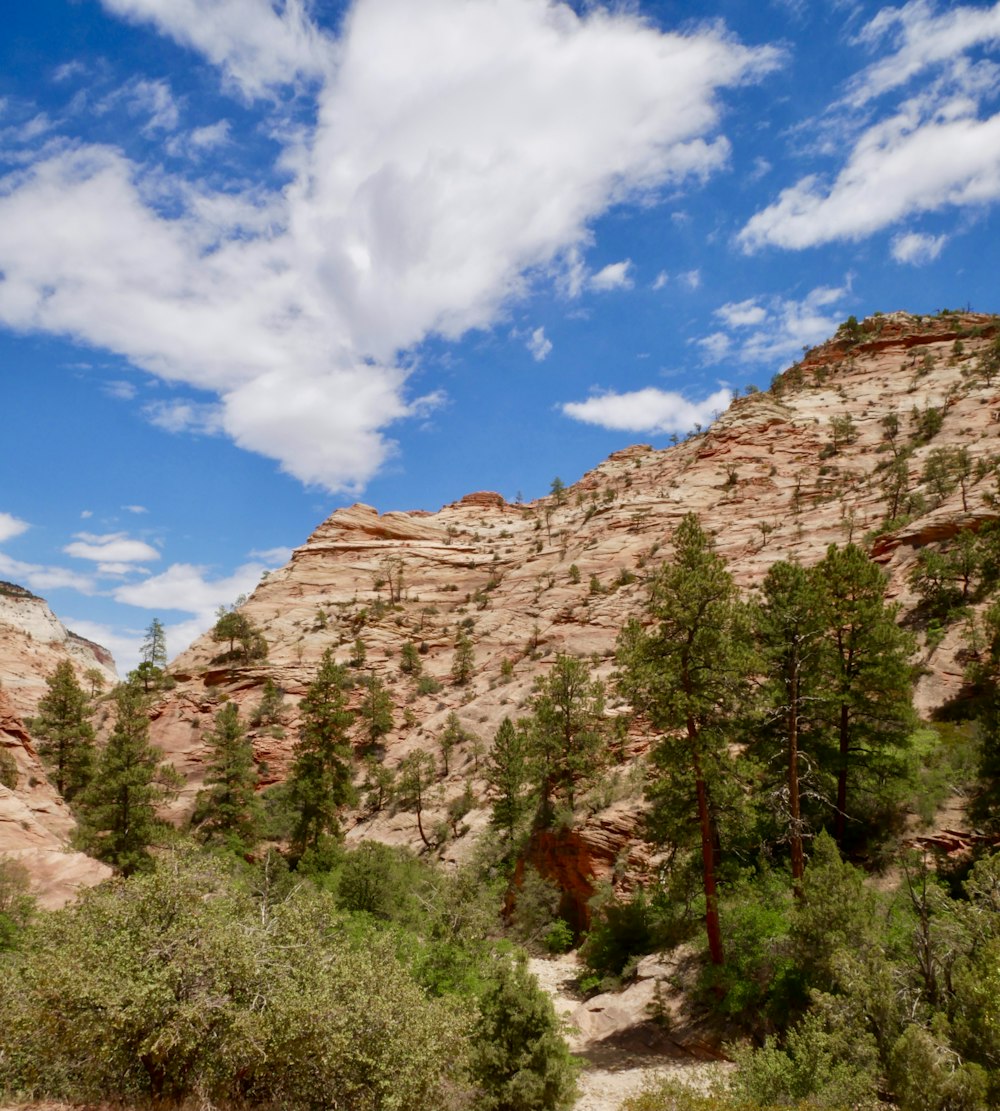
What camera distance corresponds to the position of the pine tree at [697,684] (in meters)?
17.2

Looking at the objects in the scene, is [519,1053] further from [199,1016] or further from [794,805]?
[794,805]

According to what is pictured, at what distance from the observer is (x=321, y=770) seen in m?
30.8

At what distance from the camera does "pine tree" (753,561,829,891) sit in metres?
18.5

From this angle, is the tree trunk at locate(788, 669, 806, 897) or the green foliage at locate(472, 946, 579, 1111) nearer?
the green foliage at locate(472, 946, 579, 1111)

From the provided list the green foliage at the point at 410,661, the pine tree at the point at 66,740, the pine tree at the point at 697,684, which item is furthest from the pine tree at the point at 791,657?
the green foliage at the point at 410,661

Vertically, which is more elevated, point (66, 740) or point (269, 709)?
point (269, 709)

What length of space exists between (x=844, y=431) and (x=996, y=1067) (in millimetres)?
67007

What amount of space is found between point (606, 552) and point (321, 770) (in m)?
39.2

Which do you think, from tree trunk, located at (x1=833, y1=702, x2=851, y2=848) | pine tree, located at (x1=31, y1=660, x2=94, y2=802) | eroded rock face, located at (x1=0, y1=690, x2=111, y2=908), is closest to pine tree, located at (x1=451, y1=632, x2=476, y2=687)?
pine tree, located at (x1=31, y1=660, x2=94, y2=802)

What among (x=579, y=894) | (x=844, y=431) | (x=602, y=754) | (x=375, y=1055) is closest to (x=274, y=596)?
(x=602, y=754)

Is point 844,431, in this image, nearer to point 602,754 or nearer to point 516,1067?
point 602,754

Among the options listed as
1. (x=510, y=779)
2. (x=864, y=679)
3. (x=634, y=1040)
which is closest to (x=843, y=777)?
(x=864, y=679)

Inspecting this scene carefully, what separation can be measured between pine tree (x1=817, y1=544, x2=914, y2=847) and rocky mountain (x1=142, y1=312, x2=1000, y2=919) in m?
7.04

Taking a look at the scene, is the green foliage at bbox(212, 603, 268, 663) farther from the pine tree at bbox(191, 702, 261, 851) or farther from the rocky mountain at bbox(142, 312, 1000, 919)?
the pine tree at bbox(191, 702, 261, 851)
